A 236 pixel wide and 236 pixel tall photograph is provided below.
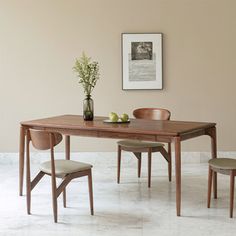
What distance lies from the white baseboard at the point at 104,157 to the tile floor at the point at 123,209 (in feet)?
1.65

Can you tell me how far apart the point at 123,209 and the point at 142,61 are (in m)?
2.31

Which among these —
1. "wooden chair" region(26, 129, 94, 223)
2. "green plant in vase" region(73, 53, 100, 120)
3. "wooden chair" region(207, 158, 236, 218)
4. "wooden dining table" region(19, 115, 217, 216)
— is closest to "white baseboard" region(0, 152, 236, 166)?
"wooden dining table" region(19, 115, 217, 216)

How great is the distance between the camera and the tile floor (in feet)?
13.0

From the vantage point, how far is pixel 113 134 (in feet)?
14.6

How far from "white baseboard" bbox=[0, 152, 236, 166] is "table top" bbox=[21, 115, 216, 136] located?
4.69ft

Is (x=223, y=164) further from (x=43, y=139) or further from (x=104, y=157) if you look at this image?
(x=104, y=157)

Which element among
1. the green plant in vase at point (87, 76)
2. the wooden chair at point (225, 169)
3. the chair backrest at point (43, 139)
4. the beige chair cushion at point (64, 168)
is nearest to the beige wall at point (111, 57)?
the green plant in vase at point (87, 76)

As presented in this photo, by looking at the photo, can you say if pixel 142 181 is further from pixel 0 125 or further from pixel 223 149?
pixel 0 125

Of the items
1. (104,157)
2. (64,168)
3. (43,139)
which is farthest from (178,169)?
(104,157)

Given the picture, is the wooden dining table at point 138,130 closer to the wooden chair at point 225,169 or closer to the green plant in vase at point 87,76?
the green plant in vase at point 87,76

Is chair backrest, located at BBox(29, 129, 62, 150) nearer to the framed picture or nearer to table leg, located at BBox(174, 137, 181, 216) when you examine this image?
table leg, located at BBox(174, 137, 181, 216)

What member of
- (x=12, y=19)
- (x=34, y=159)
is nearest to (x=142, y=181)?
(x=34, y=159)

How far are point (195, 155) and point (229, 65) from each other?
1167 millimetres

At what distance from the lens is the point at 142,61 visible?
625 centimetres
